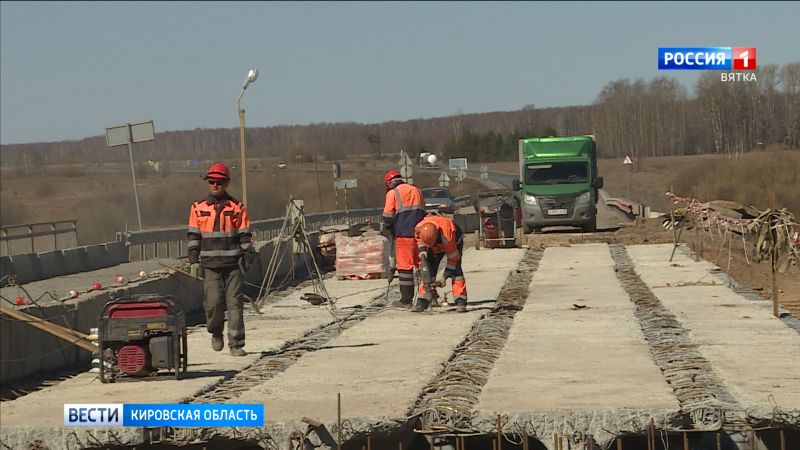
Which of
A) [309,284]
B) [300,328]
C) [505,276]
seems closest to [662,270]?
[505,276]

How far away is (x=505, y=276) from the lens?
25391 mm

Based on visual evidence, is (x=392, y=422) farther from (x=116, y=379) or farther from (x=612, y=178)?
(x=612, y=178)

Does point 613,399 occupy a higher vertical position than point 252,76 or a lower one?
lower

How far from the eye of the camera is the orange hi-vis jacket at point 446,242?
60.8 ft

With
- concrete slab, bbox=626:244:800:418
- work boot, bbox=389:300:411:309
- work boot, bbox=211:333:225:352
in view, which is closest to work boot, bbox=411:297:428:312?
work boot, bbox=389:300:411:309

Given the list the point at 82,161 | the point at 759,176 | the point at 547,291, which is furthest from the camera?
the point at 82,161

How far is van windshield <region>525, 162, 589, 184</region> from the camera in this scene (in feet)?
133

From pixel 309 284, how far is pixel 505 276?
142 inches

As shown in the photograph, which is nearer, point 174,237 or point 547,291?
point 547,291

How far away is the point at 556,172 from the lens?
1603 inches

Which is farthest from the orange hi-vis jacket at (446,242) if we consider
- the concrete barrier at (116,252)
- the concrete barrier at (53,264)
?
the concrete barrier at (116,252)

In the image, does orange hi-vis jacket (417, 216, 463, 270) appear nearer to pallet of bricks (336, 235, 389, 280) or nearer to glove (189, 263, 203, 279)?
glove (189, 263, 203, 279)

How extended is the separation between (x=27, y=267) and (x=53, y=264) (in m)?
1.28

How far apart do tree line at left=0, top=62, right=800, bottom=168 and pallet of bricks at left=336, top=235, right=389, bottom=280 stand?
48.2ft
